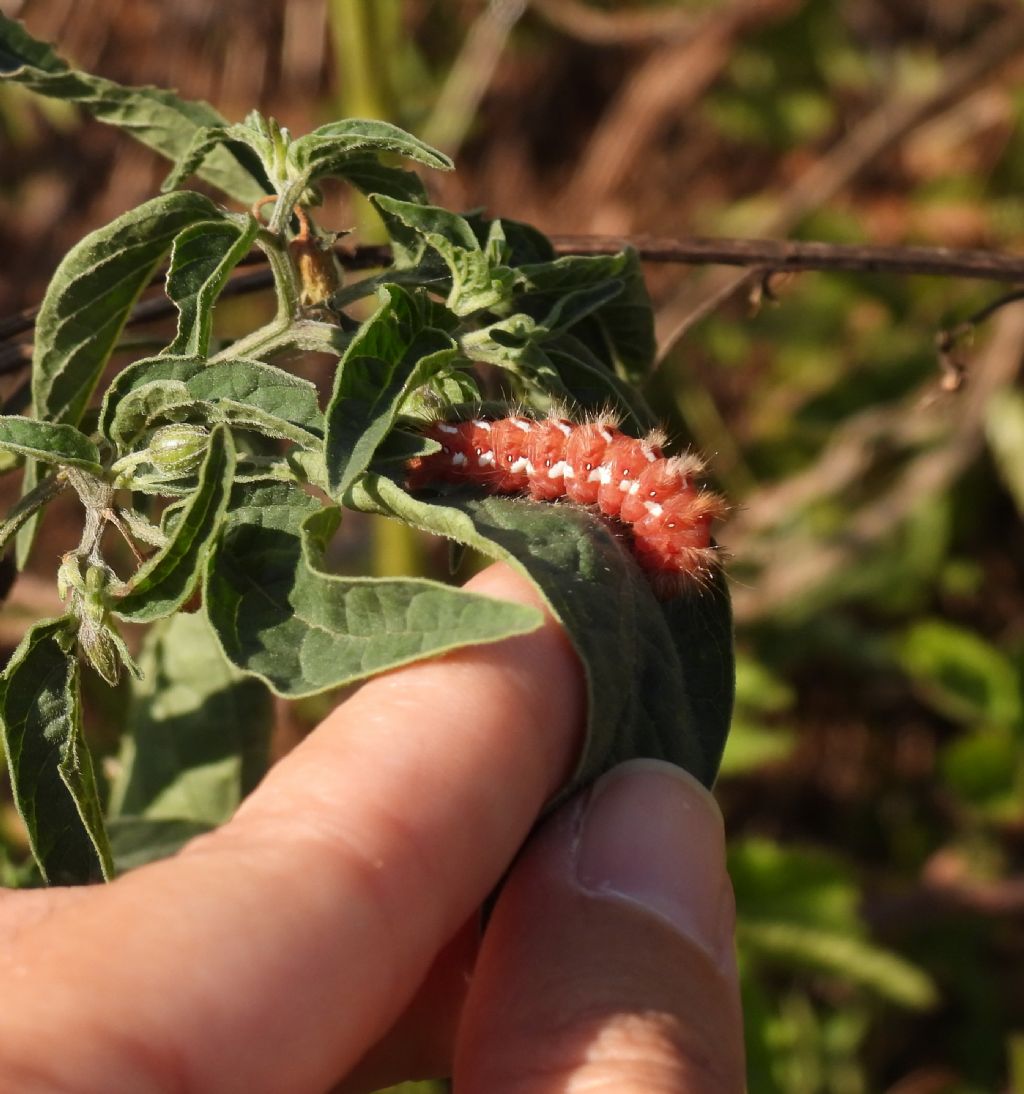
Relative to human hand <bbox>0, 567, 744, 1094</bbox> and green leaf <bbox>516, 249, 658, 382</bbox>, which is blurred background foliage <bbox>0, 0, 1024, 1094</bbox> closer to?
green leaf <bbox>516, 249, 658, 382</bbox>

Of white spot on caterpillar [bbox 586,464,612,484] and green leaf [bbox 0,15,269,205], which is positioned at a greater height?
green leaf [bbox 0,15,269,205]

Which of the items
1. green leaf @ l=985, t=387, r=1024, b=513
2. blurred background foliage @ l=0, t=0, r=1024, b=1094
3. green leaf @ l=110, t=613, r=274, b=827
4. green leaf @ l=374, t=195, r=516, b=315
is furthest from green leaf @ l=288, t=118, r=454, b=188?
green leaf @ l=985, t=387, r=1024, b=513

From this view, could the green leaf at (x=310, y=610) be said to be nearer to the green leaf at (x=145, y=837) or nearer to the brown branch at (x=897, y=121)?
the green leaf at (x=145, y=837)

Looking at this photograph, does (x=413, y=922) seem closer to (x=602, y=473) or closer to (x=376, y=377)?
(x=376, y=377)

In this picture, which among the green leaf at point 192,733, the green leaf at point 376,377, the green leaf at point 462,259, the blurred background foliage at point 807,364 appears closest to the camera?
the green leaf at point 376,377

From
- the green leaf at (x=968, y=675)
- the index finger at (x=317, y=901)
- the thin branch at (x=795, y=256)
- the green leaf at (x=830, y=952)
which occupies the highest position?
the thin branch at (x=795, y=256)

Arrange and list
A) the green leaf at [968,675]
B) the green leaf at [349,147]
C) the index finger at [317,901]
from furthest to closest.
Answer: the green leaf at [968,675] < the green leaf at [349,147] < the index finger at [317,901]

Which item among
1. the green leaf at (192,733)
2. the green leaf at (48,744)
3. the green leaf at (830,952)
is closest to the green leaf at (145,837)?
the green leaf at (192,733)
